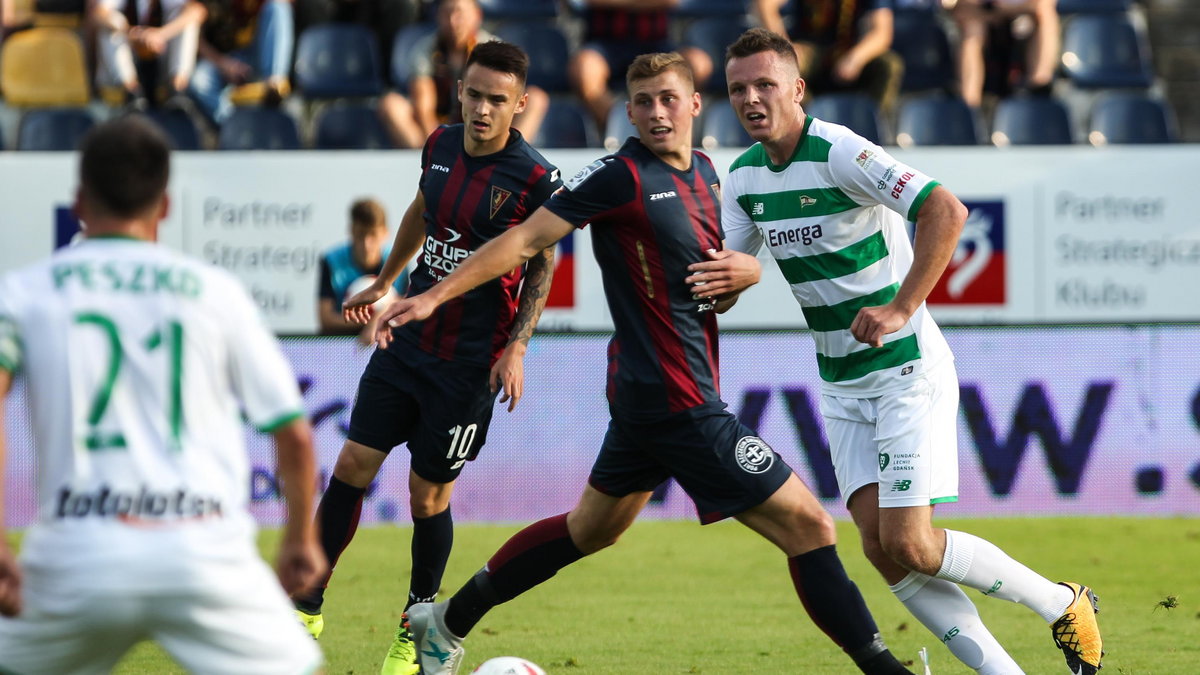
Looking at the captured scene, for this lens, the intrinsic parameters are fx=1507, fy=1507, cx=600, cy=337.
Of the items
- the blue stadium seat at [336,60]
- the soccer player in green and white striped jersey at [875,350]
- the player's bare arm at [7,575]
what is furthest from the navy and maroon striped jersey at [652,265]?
the blue stadium seat at [336,60]

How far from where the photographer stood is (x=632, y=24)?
1298cm

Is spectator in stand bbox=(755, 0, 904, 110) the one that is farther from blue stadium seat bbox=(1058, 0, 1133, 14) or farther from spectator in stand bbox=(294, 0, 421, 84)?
spectator in stand bbox=(294, 0, 421, 84)

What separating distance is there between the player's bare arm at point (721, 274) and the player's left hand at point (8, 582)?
2.53m

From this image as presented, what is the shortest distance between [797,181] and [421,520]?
208cm

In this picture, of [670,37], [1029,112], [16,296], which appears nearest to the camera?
[16,296]

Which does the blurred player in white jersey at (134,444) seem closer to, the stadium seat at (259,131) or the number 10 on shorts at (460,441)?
the number 10 on shorts at (460,441)

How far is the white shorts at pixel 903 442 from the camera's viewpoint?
5020mm

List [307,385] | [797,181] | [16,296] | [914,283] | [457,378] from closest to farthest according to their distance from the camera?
[16,296]
[914,283]
[797,181]
[457,378]
[307,385]

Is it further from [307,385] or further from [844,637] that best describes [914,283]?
[307,385]

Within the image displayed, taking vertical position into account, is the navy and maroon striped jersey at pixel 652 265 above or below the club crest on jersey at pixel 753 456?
above

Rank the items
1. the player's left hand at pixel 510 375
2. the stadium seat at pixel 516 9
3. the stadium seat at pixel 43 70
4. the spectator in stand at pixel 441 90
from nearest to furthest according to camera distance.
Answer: the player's left hand at pixel 510 375 < the spectator in stand at pixel 441 90 < the stadium seat at pixel 43 70 < the stadium seat at pixel 516 9

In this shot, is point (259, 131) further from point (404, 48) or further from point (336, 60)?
point (404, 48)

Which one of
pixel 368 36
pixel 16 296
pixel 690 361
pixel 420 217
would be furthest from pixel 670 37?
pixel 16 296

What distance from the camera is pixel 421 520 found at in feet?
19.8
